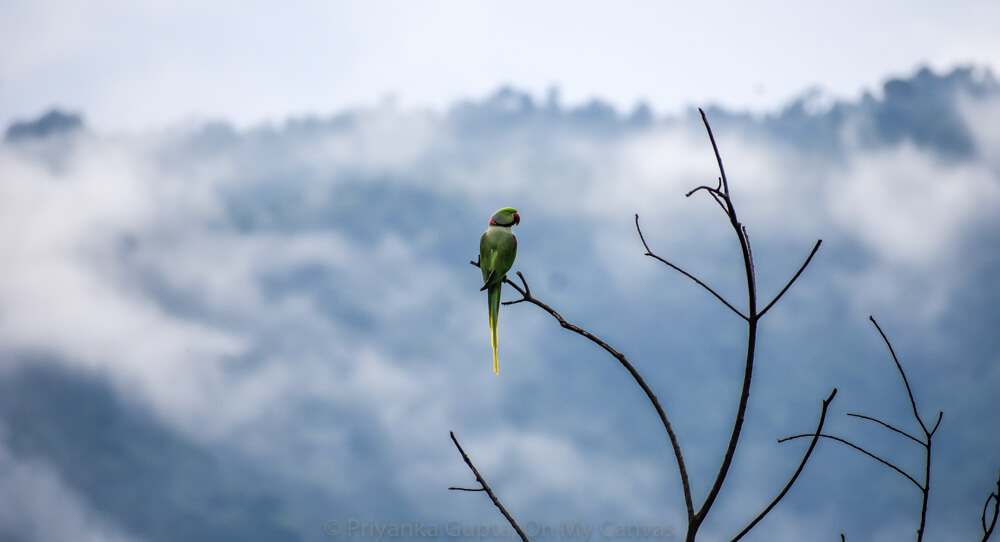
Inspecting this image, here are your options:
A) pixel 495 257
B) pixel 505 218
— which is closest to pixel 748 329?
pixel 495 257

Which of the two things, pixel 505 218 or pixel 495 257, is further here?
pixel 505 218

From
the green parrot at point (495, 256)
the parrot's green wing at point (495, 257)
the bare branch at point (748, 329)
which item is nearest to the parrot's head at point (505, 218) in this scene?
the green parrot at point (495, 256)

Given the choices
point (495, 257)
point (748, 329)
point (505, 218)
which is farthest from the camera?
point (505, 218)

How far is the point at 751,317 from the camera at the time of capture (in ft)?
6.98

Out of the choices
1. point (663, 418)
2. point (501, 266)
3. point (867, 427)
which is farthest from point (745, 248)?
point (867, 427)

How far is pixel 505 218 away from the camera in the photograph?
236 inches

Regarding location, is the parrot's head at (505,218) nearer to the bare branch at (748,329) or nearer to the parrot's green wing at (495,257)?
the parrot's green wing at (495,257)

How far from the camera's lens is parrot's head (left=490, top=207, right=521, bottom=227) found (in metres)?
5.93

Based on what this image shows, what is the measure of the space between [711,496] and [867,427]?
220782 millimetres

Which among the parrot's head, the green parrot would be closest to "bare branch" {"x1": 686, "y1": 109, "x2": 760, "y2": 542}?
the green parrot

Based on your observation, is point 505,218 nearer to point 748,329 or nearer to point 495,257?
point 495,257

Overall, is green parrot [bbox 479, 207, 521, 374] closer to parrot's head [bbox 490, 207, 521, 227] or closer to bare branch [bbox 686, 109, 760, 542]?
parrot's head [bbox 490, 207, 521, 227]

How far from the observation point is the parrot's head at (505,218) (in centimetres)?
593

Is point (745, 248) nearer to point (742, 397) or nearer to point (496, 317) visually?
point (742, 397)
